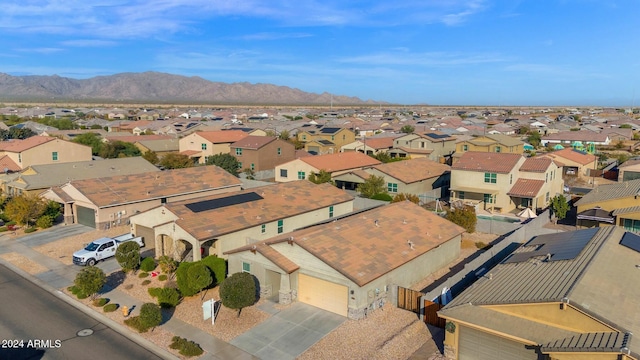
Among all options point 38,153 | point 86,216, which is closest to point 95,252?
point 86,216

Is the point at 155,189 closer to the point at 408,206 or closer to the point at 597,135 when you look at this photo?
the point at 408,206

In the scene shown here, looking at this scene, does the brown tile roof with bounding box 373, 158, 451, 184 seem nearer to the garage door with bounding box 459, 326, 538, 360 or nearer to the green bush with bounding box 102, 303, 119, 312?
the garage door with bounding box 459, 326, 538, 360

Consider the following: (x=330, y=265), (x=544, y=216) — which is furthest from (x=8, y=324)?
(x=544, y=216)

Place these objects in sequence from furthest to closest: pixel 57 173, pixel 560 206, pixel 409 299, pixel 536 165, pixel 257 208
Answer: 1. pixel 57 173
2. pixel 536 165
3. pixel 560 206
4. pixel 257 208
5. pixel 409 299

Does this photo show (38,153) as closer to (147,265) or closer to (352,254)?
(147,265)

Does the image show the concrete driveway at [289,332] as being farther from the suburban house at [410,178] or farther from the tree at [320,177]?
the suburban house at [410,178]

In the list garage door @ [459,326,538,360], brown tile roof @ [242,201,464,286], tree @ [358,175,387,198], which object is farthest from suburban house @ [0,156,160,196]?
garage door @ [459,326,538,360]
